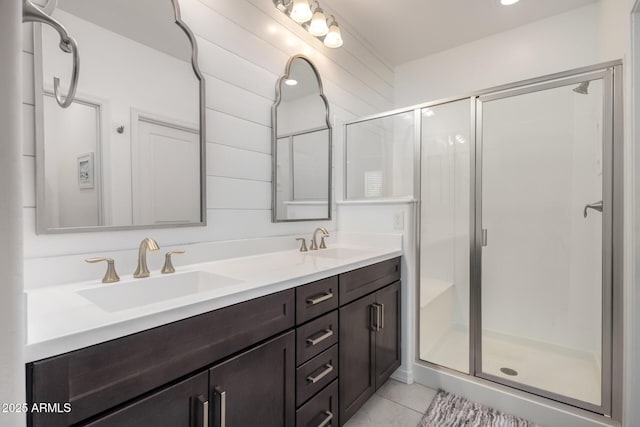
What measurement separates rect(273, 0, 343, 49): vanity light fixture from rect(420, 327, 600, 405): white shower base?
222cm

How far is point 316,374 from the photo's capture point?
1.28 meters

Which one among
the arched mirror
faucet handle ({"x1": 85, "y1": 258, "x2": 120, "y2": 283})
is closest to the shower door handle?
the arched mirror

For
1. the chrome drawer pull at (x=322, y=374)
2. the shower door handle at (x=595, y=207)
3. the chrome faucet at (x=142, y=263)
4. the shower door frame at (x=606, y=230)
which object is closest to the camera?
the chrome faucet at (x=142, y=263)

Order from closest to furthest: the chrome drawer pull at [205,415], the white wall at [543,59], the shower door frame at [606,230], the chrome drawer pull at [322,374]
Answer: the chrome drawer pull at [205,415] → the chrome drawer pull at [322,374] → the white wall at [543,59] → the shower door frame at [606,230]

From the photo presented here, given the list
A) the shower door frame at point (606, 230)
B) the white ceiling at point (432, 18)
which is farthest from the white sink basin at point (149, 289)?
the white ceiling at point (432, 18)

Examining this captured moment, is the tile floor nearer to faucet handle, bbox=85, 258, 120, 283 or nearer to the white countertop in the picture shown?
the white countertop

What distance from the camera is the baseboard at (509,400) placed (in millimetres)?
1551

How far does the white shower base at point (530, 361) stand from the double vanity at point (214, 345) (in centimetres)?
65

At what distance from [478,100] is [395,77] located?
1.41m

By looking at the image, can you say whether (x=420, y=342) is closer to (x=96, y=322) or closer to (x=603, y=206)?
(x=603, y=206)

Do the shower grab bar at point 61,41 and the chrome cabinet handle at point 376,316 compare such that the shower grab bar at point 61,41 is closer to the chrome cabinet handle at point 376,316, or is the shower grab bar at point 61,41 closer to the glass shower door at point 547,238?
the chrome cabinet handle at point 376,316

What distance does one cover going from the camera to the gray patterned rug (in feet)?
5.33

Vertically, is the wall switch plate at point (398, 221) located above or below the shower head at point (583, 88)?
below

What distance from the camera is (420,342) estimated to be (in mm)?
2090
